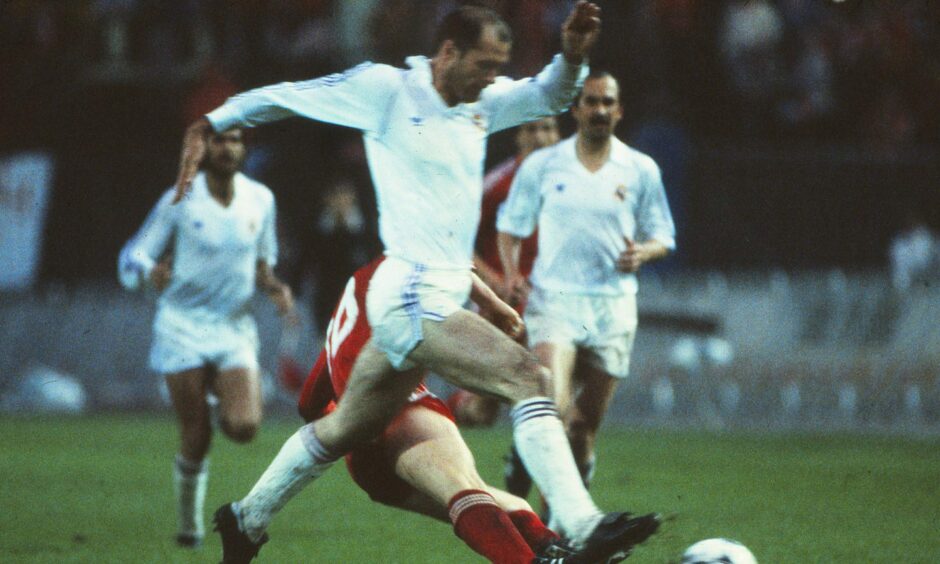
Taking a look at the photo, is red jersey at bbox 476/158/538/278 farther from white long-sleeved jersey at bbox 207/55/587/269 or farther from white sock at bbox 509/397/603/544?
white sock at bbox 509/397/603/544

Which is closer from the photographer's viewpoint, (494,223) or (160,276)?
(160,276)

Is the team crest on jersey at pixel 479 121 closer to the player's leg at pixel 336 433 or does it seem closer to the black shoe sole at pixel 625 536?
the player's leg at pixel 336 433

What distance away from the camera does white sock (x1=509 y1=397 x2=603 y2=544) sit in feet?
17.0

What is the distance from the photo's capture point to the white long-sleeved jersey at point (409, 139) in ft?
19.2

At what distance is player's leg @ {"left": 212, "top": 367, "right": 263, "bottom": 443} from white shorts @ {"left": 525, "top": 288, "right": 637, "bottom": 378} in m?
1.62

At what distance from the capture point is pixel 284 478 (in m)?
6.08

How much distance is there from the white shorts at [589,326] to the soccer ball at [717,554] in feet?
8.18

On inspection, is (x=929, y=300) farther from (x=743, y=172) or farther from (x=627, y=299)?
(x=627, y=299)

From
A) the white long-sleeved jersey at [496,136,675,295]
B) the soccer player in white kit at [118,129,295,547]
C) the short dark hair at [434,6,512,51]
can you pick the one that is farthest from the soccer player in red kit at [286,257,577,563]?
the soccer player in white kit at [118,129,295,547]

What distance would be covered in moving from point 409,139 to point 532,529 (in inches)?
58.7

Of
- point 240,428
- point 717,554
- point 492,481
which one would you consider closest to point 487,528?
point 717,554

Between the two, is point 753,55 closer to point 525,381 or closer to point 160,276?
point 160,276

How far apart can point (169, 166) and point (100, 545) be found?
9.44 metres

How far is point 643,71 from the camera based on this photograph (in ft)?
57.5
